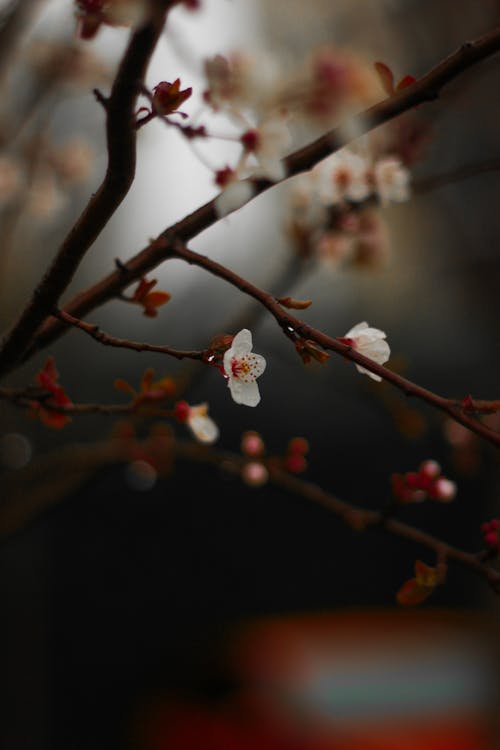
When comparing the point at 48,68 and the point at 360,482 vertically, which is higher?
the point at 360,482

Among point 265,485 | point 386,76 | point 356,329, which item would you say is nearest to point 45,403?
point 356,329

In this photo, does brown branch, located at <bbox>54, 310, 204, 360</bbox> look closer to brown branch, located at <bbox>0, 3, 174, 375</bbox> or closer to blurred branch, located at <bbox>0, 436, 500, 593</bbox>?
brown branch, located at <bbox>0, 3, 174, 375</bbox>

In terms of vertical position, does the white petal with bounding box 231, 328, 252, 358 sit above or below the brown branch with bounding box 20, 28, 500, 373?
below

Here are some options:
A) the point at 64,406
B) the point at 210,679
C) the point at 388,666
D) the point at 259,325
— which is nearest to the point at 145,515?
the point at 210,679

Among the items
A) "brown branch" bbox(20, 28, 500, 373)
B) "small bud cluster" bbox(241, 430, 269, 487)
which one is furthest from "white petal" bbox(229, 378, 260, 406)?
"small bud cluster" bbox(241, 430, 269, 487)

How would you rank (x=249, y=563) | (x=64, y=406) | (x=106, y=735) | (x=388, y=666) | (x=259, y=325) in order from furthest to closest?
(x=249, y=563) → (x=106, y=735) → (x=388, y=666) → (x=259, y=325) → (x=64, y=406)

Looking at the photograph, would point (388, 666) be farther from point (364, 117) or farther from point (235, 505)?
point (364, 117)
